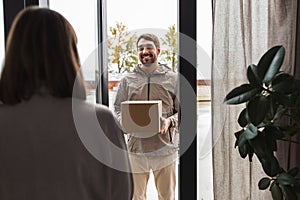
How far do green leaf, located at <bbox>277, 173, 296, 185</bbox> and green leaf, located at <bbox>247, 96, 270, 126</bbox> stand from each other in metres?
0.28

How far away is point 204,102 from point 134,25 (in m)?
0.61

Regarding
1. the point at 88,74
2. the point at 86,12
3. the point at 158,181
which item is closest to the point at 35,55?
the point at 88,74

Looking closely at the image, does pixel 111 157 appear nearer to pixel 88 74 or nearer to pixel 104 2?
pixel 88 74

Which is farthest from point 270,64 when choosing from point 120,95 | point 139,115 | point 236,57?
point 120,95

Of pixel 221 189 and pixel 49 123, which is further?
pixel 221 189

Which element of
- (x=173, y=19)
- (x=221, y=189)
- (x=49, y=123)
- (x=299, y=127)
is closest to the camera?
A: (x=49, y=123)

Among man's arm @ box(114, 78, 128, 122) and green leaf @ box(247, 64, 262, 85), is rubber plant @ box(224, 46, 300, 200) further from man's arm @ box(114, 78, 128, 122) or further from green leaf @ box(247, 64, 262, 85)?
man's arm @ box(114, 78, 128, 122)

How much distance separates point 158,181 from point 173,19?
961mm

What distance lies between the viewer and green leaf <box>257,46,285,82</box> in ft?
5.40

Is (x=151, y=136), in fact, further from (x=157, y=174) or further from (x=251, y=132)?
(x=251, y=132)

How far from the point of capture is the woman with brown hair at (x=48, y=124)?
1171 mm

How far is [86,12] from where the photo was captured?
7.84 ft

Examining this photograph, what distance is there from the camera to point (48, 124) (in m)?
1.18

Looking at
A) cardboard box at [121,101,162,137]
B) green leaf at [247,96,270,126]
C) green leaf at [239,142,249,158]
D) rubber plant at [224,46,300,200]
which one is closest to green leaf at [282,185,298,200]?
rubber plant at [224,46,300,200]
